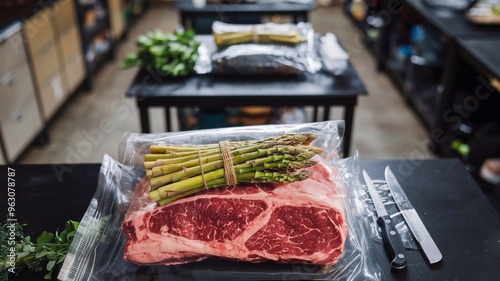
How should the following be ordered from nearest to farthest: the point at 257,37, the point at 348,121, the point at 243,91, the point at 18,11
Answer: the point at 243,91 → the point at 348,121 → the point at 257,37 → the point at 18,11

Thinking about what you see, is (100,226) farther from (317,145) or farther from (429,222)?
(429,222)

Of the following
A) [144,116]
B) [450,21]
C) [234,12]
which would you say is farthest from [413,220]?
[234,12]

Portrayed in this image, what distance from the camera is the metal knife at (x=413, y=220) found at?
123cm

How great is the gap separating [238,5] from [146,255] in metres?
3.02

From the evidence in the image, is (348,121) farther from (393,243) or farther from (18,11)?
(18,11)

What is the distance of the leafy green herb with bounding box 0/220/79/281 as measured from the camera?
1.19 meters

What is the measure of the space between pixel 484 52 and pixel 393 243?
1.96m

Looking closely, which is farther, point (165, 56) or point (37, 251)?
point (165, 56)

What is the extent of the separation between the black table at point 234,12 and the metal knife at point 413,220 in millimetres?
2521

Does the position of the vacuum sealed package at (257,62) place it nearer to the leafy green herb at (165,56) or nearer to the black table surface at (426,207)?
the leafy green herb at (165,56)

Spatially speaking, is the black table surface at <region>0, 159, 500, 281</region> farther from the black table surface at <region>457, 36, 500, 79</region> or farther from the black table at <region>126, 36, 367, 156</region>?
the black table surface at <region>457, 36, 500, 79</region>

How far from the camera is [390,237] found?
125 cm

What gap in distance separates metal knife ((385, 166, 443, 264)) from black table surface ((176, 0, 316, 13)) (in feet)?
8.26

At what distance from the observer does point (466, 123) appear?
3.18 metres
